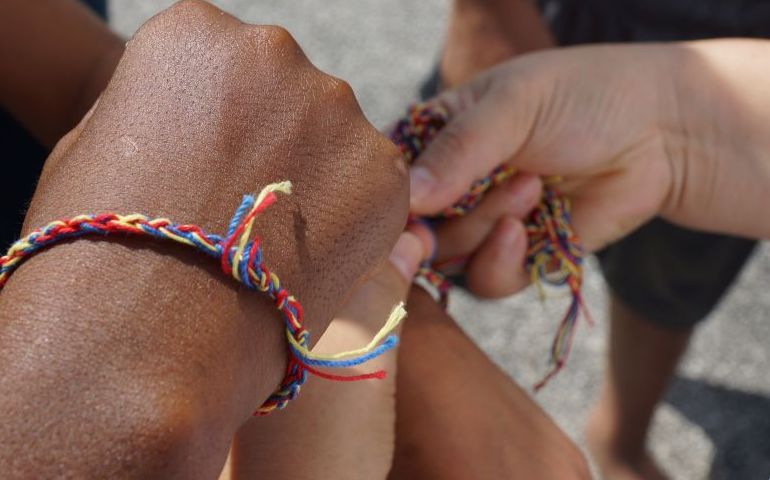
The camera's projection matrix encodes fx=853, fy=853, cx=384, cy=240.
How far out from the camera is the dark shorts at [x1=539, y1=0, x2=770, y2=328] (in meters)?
1.24

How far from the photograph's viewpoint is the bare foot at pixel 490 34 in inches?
52.9

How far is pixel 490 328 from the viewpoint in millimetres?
1792

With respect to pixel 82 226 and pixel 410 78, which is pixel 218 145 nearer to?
pixel 82 226

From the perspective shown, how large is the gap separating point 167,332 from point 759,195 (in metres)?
0.82

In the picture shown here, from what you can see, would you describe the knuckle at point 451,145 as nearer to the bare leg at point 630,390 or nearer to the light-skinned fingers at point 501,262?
the light-skinned fingers at point 501,262

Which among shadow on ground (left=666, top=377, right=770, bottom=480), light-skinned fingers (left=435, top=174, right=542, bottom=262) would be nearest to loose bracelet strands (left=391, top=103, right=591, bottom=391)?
light-skinned fingers (left=435, top=174, right=542, bottom=262)

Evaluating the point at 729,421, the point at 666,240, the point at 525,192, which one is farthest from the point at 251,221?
the point at 729,421

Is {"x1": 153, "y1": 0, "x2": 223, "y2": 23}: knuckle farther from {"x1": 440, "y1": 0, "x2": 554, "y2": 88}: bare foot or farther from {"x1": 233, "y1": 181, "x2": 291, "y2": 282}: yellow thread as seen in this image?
{"x1": 440, "y1": 0, "x2": 554, "y2": 88}: bare foot

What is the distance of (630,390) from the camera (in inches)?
63.7

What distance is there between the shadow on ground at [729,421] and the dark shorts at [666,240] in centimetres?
29

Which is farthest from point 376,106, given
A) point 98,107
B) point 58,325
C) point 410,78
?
point 58,325

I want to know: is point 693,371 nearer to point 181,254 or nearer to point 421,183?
point 421,183

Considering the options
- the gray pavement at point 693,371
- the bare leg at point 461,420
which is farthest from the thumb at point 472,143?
the gray pavement at point 693,371

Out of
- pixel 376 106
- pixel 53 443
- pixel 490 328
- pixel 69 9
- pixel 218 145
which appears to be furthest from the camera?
pixel 376 106
